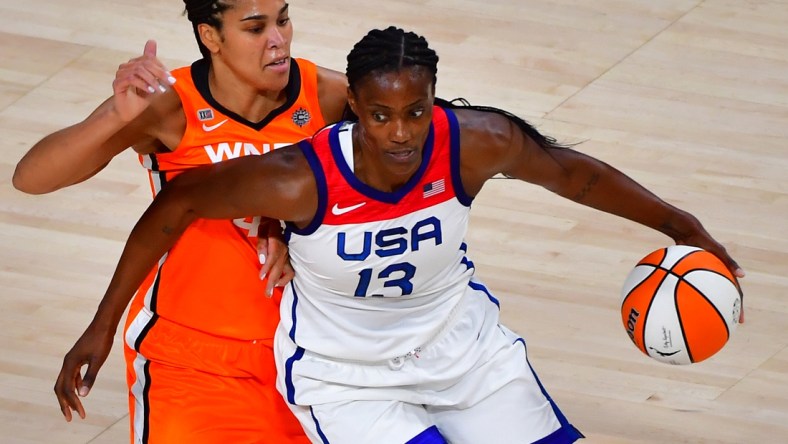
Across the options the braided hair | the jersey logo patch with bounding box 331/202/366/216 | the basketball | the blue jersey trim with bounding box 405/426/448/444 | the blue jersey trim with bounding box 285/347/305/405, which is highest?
the braided hair

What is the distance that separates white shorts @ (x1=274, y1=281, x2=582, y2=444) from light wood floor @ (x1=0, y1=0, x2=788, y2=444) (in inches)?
45.3

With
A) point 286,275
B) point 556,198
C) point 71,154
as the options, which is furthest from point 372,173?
point 556,198

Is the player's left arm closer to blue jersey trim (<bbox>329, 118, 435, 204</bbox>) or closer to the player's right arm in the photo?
blue jersey trim (<bbox>329, 118, 435, 204</bbox>)

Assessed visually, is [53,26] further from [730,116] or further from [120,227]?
[730,116]

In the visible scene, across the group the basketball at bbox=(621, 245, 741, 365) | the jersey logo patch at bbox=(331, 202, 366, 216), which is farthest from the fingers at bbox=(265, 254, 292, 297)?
the basketball at bbox=(621, 245, 741, 365)

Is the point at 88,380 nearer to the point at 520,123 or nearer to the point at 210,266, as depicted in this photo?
the point at 210,266

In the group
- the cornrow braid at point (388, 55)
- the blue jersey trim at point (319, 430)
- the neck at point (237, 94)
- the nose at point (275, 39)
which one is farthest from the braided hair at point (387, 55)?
the blue jersey trim at point (319, 430)

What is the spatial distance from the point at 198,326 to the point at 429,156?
Answer: 30.5 inches

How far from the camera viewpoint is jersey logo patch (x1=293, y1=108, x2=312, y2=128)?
388cm

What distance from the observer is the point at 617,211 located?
3.88m

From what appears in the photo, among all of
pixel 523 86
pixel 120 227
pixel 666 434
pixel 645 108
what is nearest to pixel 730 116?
pixel 645 108

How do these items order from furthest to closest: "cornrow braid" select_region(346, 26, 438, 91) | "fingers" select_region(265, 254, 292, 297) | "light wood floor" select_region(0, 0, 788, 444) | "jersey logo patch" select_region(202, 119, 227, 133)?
"light wood floor" select_region(0, 0, 788, 444) < "jersey logo patch" select_region(202, 119, 227, 133) < "fingers" select_region(265, 254, 292, 297) < "cornrow braid" select_region(346, 26, 438, 91)

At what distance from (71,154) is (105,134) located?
112 mm

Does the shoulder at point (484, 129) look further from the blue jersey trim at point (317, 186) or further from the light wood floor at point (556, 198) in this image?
the light wood floor at point (556, 198)
